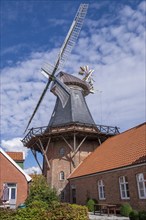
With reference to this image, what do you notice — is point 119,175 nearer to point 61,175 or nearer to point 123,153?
point 123,153

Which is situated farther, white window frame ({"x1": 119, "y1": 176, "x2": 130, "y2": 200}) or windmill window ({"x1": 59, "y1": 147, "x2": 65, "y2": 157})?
windmill window ({"x1": 59, "y1": 147, "x2": 65, "y2": 157})

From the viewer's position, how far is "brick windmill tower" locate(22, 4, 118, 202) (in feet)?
85.2

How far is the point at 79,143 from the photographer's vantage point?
27391mm

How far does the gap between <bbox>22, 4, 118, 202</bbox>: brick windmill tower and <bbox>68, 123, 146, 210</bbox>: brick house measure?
98.7 inches

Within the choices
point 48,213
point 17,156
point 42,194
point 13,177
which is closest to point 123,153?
point 42,194

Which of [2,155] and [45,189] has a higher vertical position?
[2,155]

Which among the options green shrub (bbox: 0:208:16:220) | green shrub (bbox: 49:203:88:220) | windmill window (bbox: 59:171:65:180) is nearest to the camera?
green shrub (bbox: 0:208:16:220)

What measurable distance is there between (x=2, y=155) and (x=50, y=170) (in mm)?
6841

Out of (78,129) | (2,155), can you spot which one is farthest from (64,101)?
(2,155)

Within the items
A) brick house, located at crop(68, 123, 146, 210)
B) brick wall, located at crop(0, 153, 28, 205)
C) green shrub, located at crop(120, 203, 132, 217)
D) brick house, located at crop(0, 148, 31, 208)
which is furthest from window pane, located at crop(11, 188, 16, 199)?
green shrub, located at crop(120, 203, 132, 217)

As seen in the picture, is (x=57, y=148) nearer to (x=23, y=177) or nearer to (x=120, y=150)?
(x=23, y=177)

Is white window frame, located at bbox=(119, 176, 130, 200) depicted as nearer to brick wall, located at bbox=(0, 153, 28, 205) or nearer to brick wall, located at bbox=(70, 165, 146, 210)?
brick wall, located at bbox=(70, 165, 146, 210)

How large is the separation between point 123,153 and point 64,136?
31.5 feet

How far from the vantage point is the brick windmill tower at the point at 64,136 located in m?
26.0
